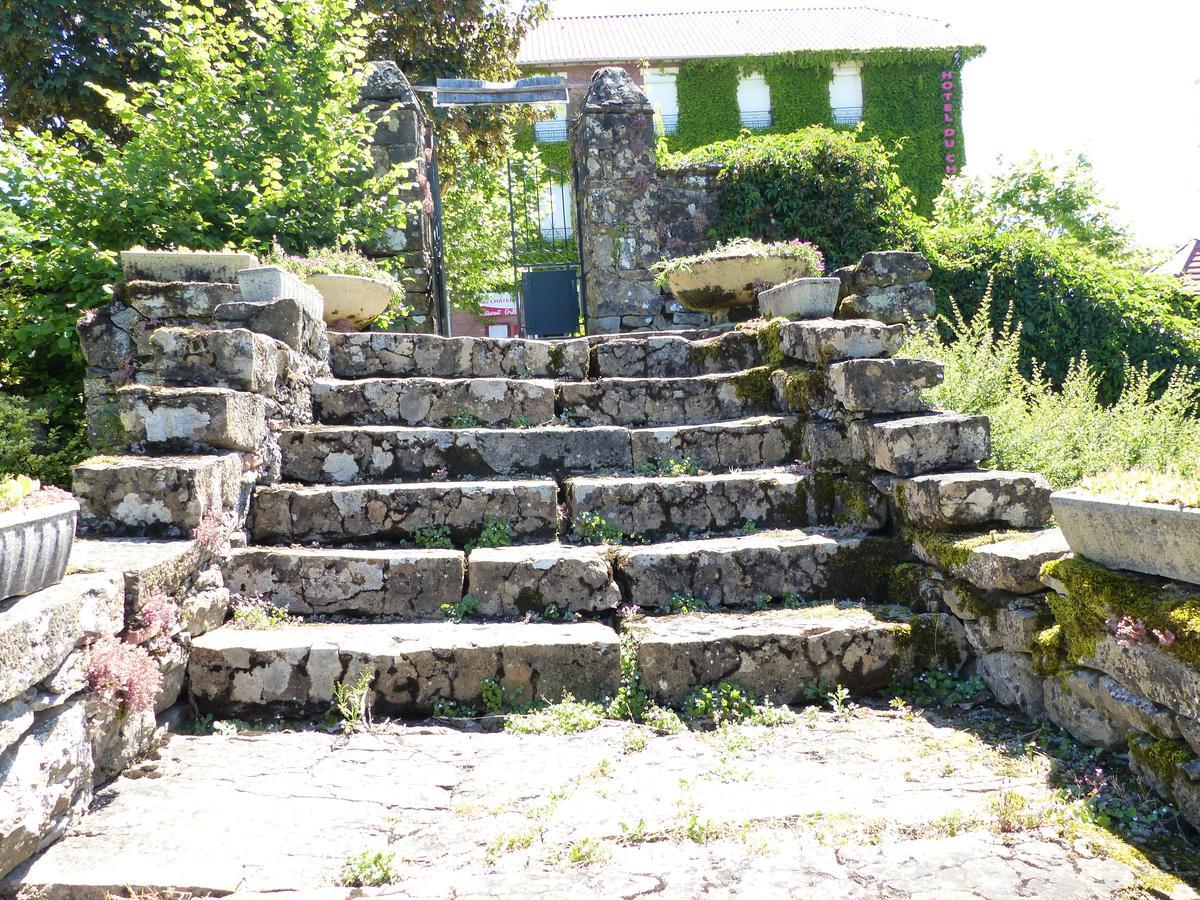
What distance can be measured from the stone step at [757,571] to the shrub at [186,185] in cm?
365

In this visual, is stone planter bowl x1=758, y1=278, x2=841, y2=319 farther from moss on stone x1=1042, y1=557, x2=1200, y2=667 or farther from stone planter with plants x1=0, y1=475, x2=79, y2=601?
stone planter with plants x1=0, y1=475, x2=79, y2=601

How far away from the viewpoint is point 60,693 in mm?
2197

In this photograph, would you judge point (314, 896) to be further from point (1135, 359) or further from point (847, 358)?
point (1135, 359)

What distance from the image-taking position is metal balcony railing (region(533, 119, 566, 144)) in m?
20.0

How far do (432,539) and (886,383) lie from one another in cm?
220

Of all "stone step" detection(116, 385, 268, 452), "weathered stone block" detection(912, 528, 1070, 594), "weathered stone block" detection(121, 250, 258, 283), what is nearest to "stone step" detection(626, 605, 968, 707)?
"weathered stone block" detection(912, 528, 1070, 594)

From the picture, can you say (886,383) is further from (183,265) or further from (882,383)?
(183,265)

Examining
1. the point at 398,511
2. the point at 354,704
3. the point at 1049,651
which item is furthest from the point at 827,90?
the point at 354,704

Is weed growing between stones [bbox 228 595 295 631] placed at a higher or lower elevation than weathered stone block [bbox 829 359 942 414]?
lower

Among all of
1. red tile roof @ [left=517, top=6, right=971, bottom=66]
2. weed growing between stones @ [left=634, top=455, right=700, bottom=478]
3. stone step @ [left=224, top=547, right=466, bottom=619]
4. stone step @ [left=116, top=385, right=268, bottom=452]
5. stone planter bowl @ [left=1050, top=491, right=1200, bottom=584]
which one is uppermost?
red tile roof @ [left=517, top=6, right=971, bottom=66]

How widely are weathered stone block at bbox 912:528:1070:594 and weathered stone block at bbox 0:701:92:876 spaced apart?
287cm

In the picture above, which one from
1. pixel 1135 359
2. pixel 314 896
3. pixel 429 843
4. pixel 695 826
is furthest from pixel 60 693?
pixel 1135 359

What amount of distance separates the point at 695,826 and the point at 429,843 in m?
0.69

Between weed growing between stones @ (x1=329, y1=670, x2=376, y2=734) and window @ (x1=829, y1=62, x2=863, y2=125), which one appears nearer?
weed growing between stones @ (x1=329, y1=670, x2=376, y2=734)
